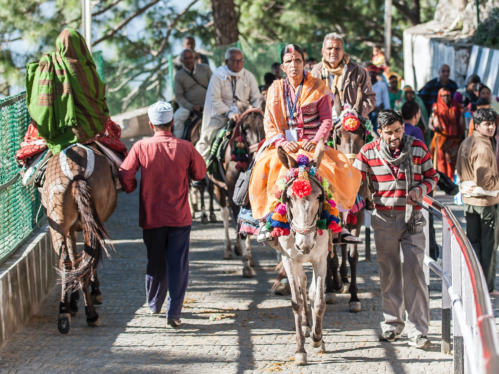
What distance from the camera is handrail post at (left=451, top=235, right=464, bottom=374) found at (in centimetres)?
520

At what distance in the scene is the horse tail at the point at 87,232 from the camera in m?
6.78

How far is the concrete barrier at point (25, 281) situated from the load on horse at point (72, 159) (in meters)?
0.45

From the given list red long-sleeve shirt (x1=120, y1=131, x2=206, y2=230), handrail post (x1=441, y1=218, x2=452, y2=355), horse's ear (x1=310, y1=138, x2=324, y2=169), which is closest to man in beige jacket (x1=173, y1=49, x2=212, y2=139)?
red long-sleeve shirt (x1=120, y1=131, x2=206, y2=230)

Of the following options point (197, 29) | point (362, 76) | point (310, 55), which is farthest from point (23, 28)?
point (362, 76)

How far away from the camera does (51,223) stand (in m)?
6.94

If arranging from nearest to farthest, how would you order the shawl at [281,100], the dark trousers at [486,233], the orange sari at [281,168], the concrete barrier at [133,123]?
the orange sari at [281,168]
the shawl at [281,100]
the dark trousers at [486,233]
the concrete barrier at [133,123]

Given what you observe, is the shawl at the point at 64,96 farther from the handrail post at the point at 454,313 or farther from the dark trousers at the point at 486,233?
the dark trousers at the point at 486,233

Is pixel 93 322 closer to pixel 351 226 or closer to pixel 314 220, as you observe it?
pixel 314 220

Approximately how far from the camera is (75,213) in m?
6.88

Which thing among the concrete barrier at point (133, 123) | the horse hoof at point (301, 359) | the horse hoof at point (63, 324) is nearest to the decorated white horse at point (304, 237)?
the horse hoof at point (301, 359)

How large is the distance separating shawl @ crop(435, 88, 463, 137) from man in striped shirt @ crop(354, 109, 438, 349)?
8281 mm

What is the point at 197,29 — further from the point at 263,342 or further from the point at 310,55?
the point at 263,342

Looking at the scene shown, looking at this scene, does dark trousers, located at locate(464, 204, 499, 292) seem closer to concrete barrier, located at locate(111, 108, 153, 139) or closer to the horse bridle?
the horse bridle

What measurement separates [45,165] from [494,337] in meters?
5.62
